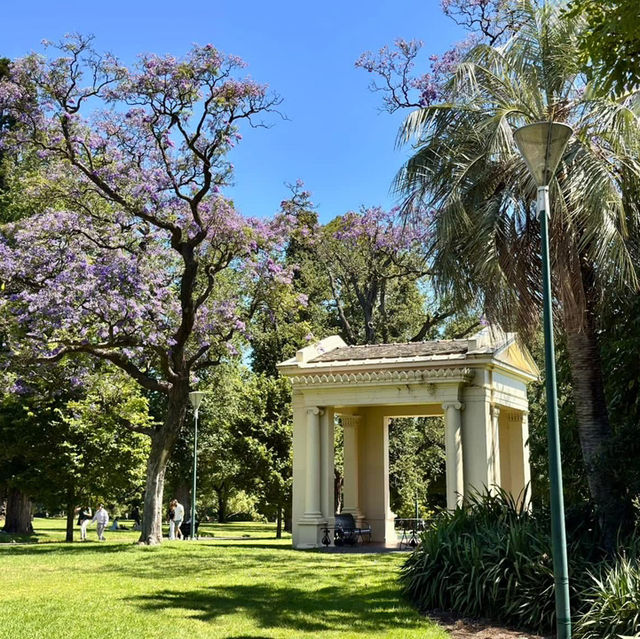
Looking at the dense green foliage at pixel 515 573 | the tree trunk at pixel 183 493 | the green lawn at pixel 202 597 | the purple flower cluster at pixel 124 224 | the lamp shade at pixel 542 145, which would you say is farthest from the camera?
the tree trunk at pixel 183 493

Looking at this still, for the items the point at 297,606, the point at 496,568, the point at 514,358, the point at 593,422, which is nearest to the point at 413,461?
the point at 514,358

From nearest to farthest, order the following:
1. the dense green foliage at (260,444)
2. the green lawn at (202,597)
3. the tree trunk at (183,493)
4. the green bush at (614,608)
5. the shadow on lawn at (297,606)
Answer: the green bush at (614,608) < the green lawn at (202,597) < the shadow on lawn at (297,606) < the dense green foliage at (260,444) < the tree trunk at (183,493)

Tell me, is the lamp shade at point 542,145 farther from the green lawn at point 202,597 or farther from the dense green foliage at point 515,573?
the green lawn at point 202,597

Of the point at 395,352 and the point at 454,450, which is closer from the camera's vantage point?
the point at 454,450

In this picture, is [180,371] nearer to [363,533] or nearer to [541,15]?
[363,533]

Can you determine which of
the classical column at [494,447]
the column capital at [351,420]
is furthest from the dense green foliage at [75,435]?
the classical column at [494,447]

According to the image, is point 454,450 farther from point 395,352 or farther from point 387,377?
point 395,352

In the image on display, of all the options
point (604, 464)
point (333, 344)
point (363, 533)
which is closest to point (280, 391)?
point (333, 344)

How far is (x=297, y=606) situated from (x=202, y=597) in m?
1.68

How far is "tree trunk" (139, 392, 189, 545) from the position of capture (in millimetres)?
21172

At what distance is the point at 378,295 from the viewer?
131ft

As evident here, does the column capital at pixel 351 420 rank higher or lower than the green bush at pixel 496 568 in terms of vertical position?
higher

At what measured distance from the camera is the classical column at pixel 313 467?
861 inches

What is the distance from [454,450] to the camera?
20594 mm
